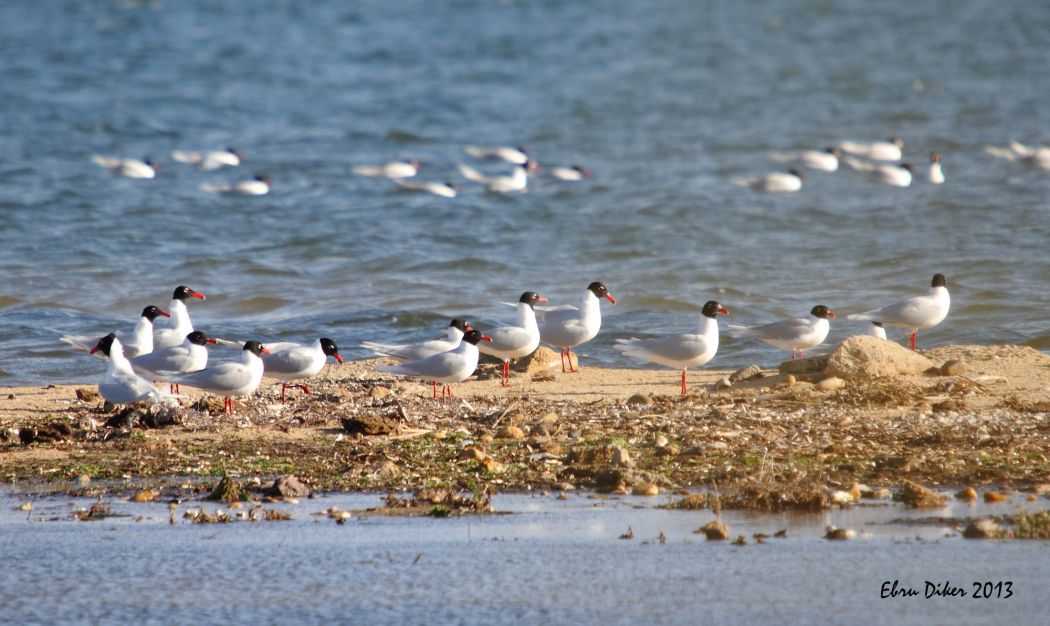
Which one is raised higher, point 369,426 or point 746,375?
point 746,375

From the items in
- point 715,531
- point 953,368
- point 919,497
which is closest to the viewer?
point 715,531

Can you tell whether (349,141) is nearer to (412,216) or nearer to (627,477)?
(412,216)

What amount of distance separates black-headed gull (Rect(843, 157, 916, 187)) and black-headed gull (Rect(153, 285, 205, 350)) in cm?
1800

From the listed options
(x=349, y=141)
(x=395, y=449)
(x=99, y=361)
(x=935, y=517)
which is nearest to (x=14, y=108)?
(x=349, y=141)

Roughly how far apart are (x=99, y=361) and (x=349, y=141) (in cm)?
1999

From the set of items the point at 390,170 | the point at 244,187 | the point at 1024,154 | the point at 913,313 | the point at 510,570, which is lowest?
the point at 510,570

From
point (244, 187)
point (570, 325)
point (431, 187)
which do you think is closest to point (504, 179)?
point (431, 187)

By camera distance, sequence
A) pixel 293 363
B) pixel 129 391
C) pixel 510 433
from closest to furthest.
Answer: pixel 510 433
pixel 129 391
pixel 293 363

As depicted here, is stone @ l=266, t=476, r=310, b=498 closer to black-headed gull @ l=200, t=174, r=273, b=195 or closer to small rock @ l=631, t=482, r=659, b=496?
small rock @ l=631, t=482, r=659, b=496

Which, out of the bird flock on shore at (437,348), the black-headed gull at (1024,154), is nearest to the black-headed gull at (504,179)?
the black-headed gull at (1024,154)

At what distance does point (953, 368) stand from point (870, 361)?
72 cm

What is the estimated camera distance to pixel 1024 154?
2788 centimetres

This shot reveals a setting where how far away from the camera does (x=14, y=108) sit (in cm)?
3478

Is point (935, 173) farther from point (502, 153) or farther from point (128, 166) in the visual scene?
point (128, 166)
